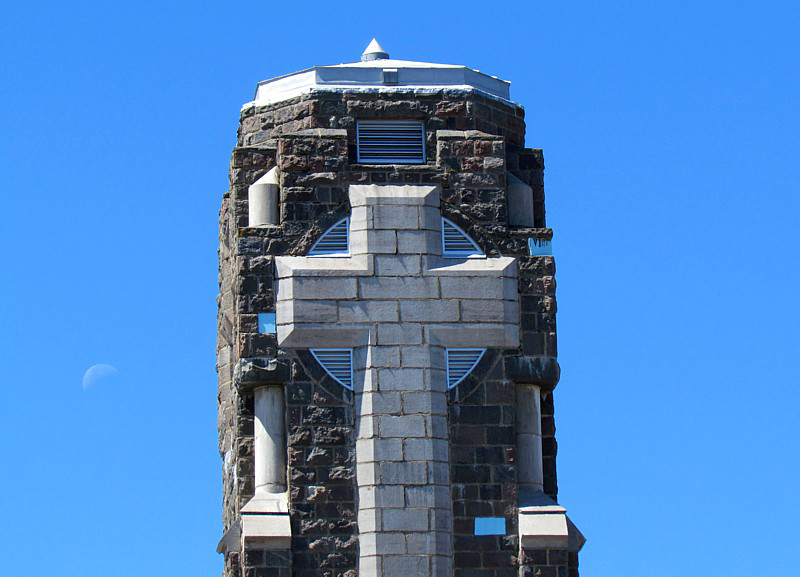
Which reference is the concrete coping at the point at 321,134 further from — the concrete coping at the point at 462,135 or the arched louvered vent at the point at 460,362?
the arched louvered vent at the point at 460,362

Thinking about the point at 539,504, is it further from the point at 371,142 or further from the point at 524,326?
the point at 371,142

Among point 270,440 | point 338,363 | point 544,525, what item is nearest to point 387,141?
point 338,363

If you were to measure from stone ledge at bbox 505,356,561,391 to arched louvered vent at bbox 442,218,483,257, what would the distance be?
67.0 inches

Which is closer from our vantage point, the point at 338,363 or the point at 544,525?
the point at 544,525

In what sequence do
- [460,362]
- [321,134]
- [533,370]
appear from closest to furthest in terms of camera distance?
[460,362] → [533,370] → [321,134]

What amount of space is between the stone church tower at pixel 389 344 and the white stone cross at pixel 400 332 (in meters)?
0.02

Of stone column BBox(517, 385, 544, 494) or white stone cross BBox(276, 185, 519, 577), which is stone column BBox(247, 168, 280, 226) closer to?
white stone cross BBox(276, 185, 519, 577)

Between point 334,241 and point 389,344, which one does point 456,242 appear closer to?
point 334,241

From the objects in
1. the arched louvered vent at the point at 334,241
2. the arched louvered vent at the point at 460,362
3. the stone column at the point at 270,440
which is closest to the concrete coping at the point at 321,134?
the arched louvered vent at the point at 334,241

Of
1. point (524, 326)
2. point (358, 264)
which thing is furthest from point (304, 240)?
point (524, 326)

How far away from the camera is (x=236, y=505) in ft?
117

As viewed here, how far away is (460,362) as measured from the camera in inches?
1396

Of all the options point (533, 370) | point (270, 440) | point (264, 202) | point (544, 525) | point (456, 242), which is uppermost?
point (264, 202)

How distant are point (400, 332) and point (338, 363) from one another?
1001 millimetres
